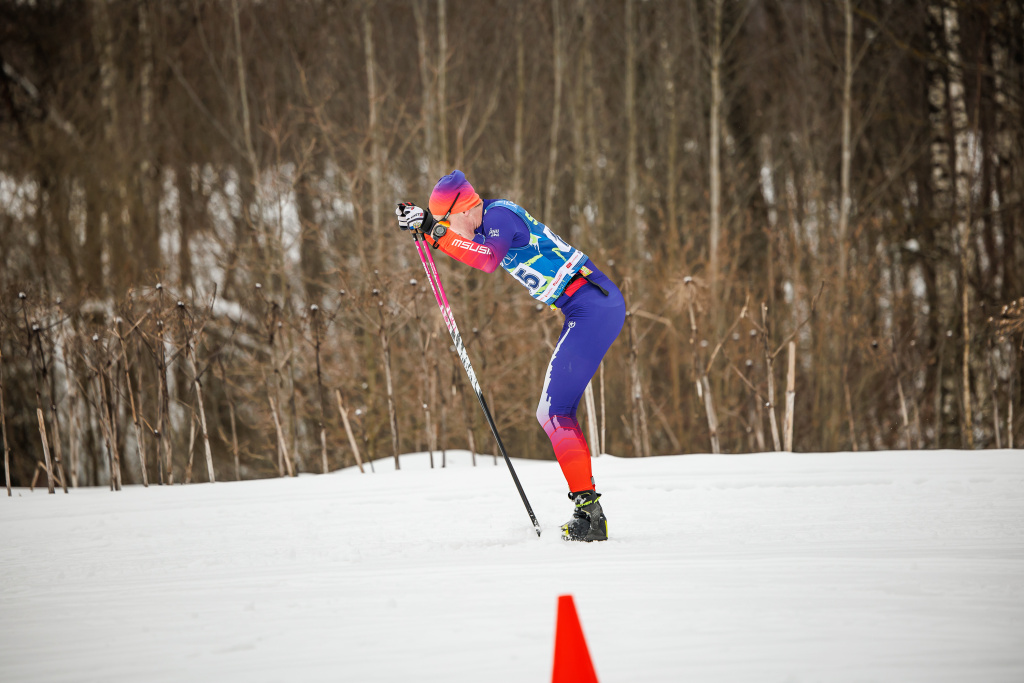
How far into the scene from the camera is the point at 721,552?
9.62ft

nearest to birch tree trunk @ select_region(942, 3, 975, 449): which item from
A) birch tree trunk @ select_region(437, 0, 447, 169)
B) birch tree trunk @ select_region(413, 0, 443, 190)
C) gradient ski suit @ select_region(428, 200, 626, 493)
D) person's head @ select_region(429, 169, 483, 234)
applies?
birch tree trunk @ select_region(437, 0, 447, 169)

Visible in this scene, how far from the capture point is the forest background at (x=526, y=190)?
30.9 ft

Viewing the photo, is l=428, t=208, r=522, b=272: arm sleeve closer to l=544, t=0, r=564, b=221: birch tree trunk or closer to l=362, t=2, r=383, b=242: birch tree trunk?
l=362, t=2, r=383, b=242: birch tree trunk

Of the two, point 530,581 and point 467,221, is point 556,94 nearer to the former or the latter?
point 467,221

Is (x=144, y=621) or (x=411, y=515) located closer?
(x=144, y=621)

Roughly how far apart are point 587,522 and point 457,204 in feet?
5.11

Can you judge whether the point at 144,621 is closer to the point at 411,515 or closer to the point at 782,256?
the point at 411,515

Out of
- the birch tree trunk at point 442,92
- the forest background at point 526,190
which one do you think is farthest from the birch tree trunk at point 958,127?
the birch tree trunk at point 442,92

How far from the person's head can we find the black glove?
6 centimetres

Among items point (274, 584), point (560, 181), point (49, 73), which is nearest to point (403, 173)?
point (560, 181)

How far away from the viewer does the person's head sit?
135 inches

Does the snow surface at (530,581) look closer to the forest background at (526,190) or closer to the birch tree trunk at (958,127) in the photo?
the forest background at (526,190)

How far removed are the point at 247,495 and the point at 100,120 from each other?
1036cm

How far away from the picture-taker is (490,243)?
3.29 meters
